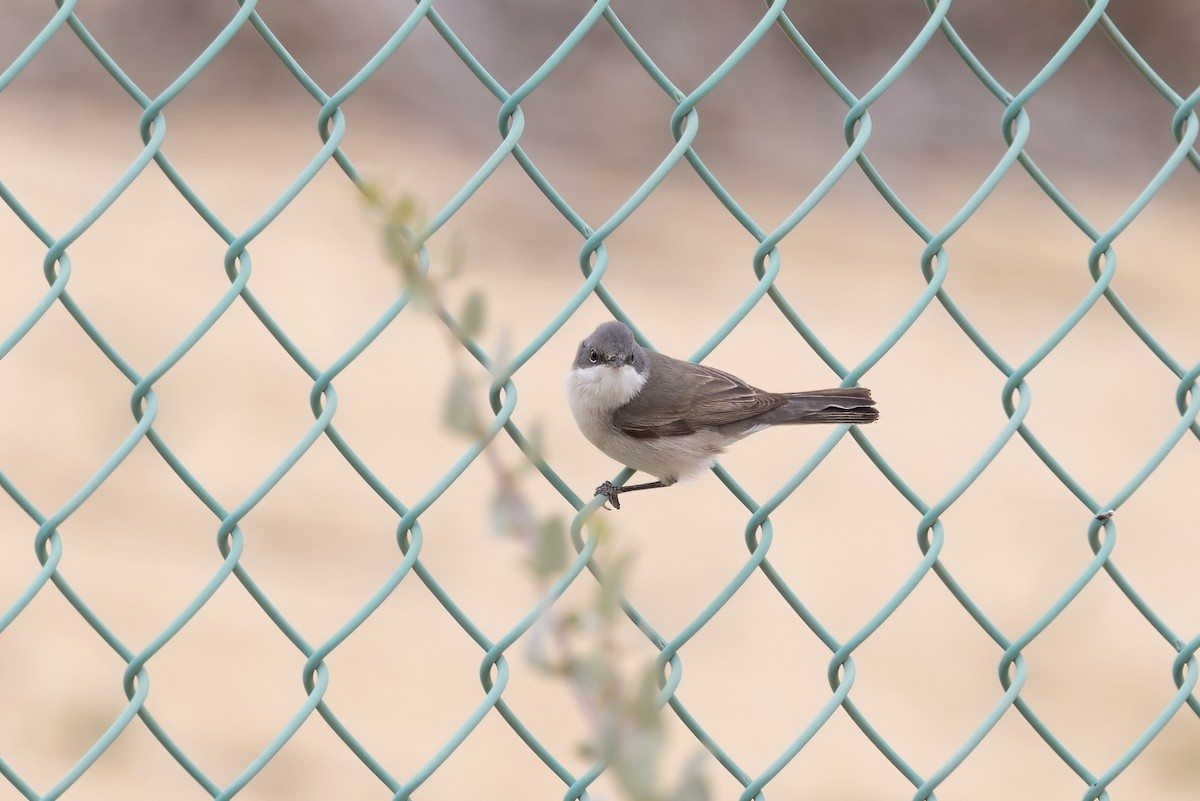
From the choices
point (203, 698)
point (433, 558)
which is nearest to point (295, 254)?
point (433, 558)

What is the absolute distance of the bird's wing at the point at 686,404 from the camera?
3395 millimetres

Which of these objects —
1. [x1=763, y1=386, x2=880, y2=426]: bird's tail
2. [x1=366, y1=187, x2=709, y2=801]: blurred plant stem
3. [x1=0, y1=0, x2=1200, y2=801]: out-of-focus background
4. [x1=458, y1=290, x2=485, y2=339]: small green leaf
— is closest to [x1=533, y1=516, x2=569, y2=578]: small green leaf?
[x1=366, y1=187, x2=709, y2=801]: blurred plant stem

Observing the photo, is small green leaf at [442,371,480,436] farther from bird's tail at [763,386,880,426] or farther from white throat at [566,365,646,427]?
white throat at [566,365,646,427]

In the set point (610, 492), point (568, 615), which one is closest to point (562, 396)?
point (610, 492)

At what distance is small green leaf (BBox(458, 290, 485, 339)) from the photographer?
93cm

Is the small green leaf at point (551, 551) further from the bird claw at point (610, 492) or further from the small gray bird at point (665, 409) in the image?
the small gray bird at point (665, 409)

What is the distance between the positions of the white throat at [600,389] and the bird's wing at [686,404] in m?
0.03

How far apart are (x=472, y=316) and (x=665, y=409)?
2472 mm

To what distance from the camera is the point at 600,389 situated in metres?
3.39

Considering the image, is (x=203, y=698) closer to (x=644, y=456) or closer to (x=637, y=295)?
(x=644, y=456)

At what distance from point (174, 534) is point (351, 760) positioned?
1337 millimetres

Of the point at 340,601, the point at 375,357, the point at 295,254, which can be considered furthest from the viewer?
the point at 295,254

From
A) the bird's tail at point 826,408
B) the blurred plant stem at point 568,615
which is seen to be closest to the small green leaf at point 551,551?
the blurred plant stem at point 568,615

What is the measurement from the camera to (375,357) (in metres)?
6.42
